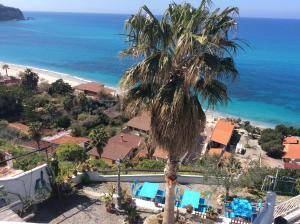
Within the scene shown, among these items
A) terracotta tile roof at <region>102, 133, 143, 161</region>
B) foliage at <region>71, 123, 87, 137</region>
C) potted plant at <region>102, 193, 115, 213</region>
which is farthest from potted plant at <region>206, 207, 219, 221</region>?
foliage at <region>71, 123, 87, 137</region>

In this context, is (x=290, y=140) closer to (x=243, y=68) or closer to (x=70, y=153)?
(x=70, y=153)

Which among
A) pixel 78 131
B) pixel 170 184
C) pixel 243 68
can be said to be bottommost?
pixel 78 131

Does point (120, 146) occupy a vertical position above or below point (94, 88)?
below

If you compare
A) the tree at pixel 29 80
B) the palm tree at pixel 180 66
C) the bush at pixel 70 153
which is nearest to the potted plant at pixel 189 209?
the palm tree at pixel 180 66

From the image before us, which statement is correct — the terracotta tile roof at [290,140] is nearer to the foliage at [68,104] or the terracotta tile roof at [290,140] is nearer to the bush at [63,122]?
the bush at [63,122]

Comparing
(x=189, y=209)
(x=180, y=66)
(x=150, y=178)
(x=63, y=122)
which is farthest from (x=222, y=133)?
(x=180, y=66)

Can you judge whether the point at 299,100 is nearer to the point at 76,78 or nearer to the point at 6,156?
the point at 76,78
